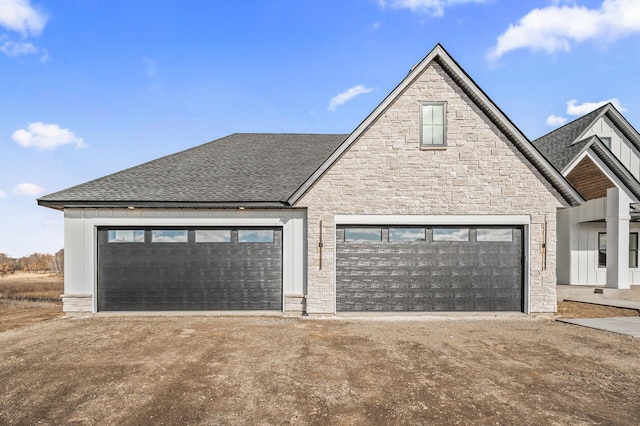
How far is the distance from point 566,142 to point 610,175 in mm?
3967

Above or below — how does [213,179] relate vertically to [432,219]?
above

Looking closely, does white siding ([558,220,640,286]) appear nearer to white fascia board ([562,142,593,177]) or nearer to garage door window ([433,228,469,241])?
white fascia board ([562,142,593,177])

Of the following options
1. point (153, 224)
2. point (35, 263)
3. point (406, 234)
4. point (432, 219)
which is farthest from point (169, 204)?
point (35, 263)

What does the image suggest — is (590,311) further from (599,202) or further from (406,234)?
(406,234)

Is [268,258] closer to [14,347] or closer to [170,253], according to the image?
[170,253]

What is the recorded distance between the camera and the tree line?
1729 inches

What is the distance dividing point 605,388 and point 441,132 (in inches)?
338

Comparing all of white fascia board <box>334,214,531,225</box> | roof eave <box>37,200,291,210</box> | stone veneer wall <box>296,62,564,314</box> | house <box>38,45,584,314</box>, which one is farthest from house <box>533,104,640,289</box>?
roof eave <box>37,200,291,210</box>

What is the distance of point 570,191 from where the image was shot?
11586 millimetres

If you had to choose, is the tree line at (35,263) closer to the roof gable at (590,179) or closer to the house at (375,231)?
the house at (375,231)

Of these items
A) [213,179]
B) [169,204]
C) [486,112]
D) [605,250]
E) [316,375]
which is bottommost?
[316,375]

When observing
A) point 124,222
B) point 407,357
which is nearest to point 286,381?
point 407,357

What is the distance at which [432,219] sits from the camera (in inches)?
468

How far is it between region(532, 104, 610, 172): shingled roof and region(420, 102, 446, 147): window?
7.46 meters
